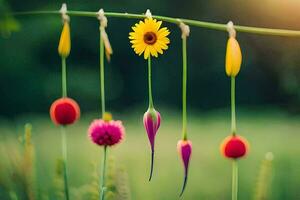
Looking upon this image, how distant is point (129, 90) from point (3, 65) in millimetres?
858

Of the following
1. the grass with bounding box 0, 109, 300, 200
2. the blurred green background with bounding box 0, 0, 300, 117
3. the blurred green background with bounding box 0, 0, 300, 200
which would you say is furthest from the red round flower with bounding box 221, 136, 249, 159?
the blurred green background with bounding box 0, 0, 300, 117

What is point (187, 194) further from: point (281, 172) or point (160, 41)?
point (160, 41)

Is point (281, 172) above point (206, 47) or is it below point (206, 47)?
below

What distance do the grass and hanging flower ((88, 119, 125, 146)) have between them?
500 millimetres

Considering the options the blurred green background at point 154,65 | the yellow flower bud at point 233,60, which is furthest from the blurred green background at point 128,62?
the yellow flower bud at point 233,60

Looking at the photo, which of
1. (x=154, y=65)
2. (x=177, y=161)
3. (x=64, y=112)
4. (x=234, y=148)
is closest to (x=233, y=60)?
(x=234, y=148)

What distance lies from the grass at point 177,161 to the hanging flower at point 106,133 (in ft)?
1.64

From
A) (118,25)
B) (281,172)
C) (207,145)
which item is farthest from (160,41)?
(118,25)

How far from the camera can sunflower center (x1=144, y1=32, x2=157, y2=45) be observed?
3.67 feet

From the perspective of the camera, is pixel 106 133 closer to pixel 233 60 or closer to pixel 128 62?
pixel 233 60

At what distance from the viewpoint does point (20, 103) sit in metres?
5.18

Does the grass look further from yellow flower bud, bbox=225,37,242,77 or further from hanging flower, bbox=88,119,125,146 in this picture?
yellow flower bud, bbox=225,37,242,77

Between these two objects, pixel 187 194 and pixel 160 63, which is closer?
pixel 187 194

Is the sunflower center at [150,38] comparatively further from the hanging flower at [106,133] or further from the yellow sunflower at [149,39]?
the hanging flower at [106,133]
